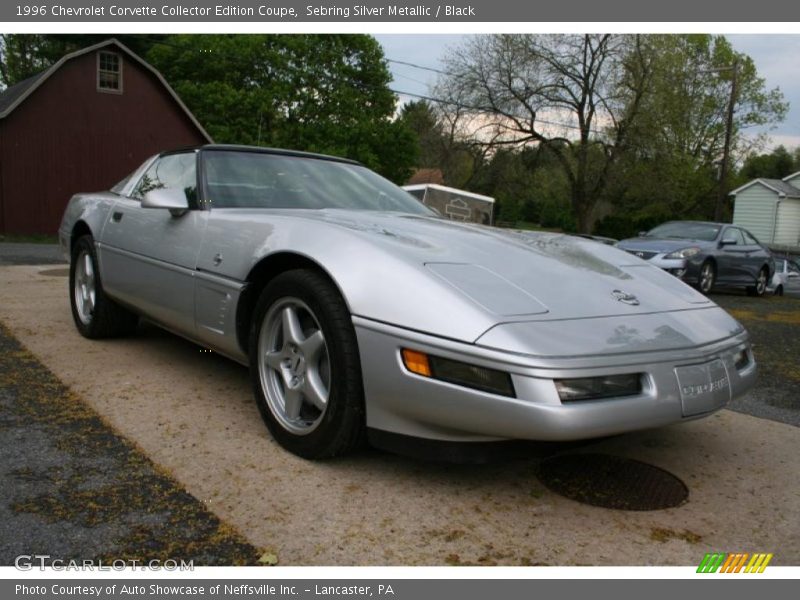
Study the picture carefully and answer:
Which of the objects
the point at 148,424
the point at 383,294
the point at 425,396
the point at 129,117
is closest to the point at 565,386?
the point at 425,396

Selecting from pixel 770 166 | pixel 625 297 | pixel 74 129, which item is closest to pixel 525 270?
pixel 625 297

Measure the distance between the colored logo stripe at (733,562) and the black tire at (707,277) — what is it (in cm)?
995

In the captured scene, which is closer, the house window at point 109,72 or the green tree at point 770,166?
the house window at point 109,72

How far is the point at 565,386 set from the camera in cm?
219

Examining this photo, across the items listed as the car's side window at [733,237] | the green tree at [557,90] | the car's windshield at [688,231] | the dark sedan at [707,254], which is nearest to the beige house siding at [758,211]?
the green tree at [557,90]

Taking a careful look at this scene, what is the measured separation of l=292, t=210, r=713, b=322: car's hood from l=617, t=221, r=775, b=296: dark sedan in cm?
819

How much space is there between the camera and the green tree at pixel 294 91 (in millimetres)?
31297

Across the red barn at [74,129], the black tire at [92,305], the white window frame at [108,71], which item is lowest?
the black tire at [92,305]

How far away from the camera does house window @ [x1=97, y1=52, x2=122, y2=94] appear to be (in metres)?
21.3

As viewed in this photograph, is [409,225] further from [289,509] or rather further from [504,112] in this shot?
[504,112]

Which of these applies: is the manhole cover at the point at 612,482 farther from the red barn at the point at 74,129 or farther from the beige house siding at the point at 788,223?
the beige house siding at the point at 788,223
